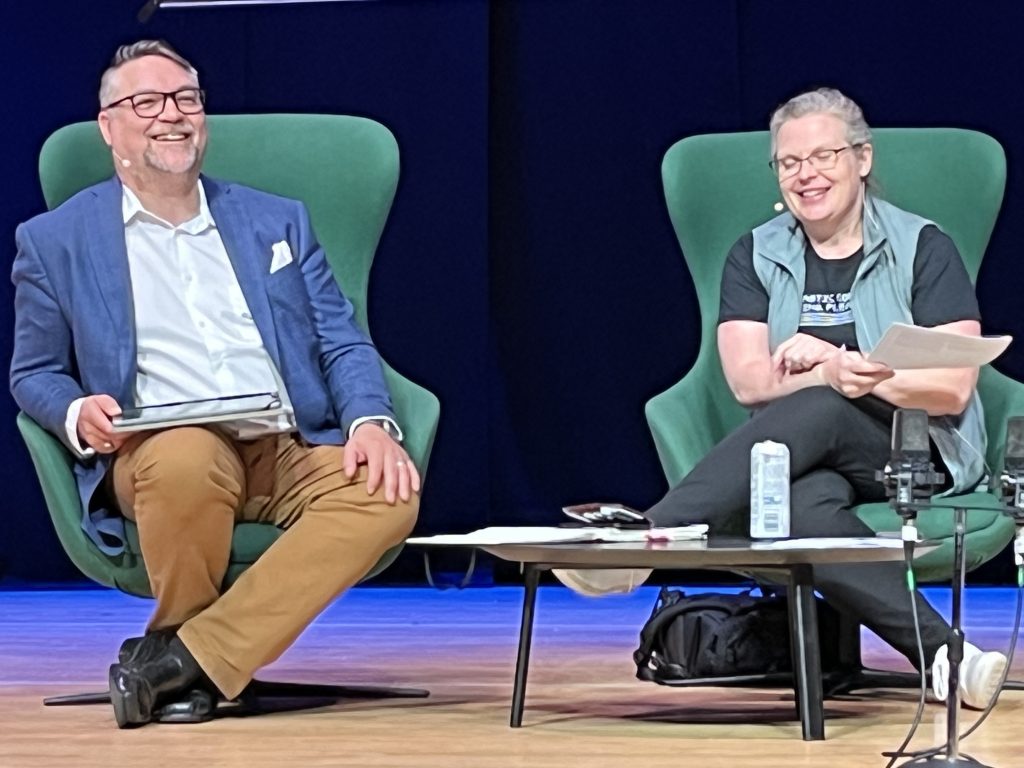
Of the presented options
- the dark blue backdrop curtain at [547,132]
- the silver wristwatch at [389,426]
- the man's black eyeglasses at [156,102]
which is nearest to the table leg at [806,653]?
the silver wristwatch at [389,426]

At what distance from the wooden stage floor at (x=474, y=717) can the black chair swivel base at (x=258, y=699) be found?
0.11 feet

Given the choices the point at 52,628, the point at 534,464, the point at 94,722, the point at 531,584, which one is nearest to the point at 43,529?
the point at 52,628

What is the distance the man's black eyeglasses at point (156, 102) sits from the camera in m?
3.13

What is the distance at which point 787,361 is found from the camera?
10.6ft

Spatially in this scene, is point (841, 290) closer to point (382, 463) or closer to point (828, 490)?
point (828, 490)

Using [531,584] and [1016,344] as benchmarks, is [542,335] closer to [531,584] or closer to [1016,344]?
[1016,344]

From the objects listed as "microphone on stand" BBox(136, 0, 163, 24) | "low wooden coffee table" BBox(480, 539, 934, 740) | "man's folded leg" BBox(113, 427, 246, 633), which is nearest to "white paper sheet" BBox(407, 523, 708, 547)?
"low wooden coffee table" BBox(480, 539, 934, 740)

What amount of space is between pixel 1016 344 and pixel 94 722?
10.6ft

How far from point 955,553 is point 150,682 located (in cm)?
130

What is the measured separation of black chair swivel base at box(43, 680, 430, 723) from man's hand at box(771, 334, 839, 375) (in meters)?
0.86

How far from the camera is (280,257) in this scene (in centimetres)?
320

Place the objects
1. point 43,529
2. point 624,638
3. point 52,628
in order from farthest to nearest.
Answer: point 43,529 → point 52,628 → point 624,638

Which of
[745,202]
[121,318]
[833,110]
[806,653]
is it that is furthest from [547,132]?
[806,653]

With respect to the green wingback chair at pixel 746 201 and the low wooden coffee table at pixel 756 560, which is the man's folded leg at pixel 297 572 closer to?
the low wooden coffee table at pixel 756 560
